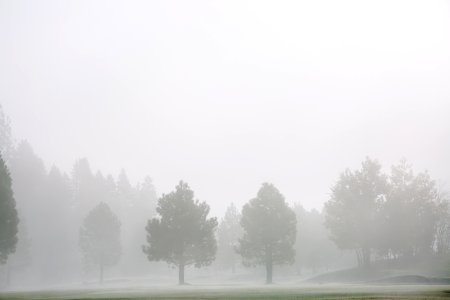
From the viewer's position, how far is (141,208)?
113 metres

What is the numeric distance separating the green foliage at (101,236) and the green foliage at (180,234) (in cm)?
2200

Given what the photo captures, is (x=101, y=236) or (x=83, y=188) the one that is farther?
(x=83, y=188)

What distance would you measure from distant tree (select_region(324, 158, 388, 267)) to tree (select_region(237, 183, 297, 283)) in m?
8.97

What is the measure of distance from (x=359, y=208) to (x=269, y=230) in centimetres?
1557

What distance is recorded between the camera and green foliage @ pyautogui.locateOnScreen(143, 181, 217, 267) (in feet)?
173

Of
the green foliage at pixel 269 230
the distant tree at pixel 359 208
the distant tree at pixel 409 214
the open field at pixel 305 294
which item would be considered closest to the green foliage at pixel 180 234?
the green foliage at pixel 269 230

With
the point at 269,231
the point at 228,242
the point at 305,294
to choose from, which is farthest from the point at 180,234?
the point at 228,242

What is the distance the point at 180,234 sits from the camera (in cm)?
5303

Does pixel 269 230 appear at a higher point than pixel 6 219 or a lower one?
lower

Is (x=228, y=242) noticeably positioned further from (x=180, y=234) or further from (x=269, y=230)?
(x=180, y=234)

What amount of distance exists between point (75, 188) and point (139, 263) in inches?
1136

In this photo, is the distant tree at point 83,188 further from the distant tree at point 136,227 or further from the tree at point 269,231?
the tree at point 269,231

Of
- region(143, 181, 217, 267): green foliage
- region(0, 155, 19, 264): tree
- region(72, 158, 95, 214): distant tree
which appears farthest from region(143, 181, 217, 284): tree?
region(72, 158, 95, 214): distant tree

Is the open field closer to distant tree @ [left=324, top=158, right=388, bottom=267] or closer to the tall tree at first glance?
distant tree @ [left=324, top=158, right=388, bottom=267]
